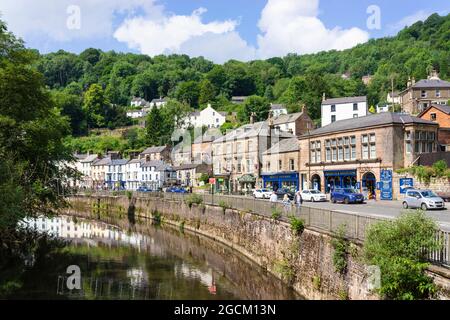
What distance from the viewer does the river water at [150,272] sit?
906 inches

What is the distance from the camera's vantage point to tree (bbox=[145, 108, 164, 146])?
5032 inches


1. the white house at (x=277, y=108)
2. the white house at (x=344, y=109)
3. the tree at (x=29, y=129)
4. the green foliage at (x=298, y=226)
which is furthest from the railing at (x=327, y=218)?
the white house at (x=277, y=108)

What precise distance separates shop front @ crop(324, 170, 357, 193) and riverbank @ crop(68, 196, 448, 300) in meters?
16.5

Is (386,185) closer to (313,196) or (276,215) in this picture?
(313,196)

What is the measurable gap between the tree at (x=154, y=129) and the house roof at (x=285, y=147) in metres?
64.5

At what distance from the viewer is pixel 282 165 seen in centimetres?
6325

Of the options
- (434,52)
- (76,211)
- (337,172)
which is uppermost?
(434,52)

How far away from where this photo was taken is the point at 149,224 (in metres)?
55.1

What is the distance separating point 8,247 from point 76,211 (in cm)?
4891

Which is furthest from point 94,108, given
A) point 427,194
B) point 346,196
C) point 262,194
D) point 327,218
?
point 327,218

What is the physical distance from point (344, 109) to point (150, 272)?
74.0 meters
